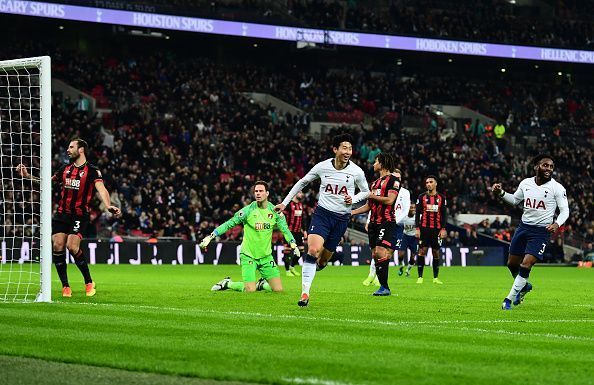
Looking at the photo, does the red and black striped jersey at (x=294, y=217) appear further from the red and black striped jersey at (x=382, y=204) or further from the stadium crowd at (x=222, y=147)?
the red and black striped jersey at (x=382, y=204)

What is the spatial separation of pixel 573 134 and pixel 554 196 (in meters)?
48.2

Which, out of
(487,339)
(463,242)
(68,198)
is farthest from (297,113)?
(487,339)

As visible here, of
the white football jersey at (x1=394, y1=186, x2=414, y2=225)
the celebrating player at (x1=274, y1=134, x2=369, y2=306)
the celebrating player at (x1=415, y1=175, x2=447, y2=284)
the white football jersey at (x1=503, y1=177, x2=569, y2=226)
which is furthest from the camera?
the celebrating player at (x1=415, y1=175, x2=447, y2=284)

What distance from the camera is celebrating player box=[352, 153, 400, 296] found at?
19.4 metres

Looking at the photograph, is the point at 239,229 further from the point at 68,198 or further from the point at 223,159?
the point at 68,198

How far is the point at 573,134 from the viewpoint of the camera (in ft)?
206

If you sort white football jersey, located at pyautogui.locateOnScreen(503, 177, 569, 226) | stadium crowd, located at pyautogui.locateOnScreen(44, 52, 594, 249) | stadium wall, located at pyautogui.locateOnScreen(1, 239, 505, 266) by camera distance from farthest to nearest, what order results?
stadium crowd, located at pyautogui.locateOnScreen(44, 52, 594, 249) < stadium wall, located at pyautogui.locateOnScreen(1, 239, 505, 266) < white football jersey, located at pyautogui.locateOnScreen(503, 177, 569, 226)

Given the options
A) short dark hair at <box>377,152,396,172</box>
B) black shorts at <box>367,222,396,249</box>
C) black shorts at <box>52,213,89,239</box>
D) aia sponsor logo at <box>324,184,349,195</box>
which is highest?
short dark hair at <box>377,152,396,172</box>

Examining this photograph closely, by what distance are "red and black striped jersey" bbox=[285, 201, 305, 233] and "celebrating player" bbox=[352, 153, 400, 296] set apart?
11384mm

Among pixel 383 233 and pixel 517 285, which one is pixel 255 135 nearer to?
pixel 383 233

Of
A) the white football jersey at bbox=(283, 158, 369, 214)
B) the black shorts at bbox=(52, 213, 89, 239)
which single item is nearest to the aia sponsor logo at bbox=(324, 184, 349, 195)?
the white football jersey at bbox=(283, 158, 369, 214)

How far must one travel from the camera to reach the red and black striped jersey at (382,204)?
1952 cm

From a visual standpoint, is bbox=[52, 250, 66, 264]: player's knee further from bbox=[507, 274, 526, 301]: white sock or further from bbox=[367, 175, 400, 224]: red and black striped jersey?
bbox=[507, 274, 526, 301]: white sock

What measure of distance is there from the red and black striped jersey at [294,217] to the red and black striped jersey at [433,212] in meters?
5.75
